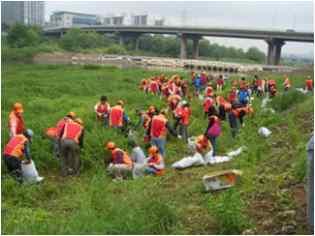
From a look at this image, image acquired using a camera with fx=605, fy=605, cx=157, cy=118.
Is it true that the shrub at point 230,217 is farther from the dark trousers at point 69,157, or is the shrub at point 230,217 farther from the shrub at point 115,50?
the shrub at point 115,50

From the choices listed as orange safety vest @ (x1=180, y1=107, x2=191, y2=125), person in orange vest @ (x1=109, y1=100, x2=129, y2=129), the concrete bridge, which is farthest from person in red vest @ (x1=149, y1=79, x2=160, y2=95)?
the concrete bridge

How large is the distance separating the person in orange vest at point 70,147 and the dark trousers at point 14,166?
132 centimetres

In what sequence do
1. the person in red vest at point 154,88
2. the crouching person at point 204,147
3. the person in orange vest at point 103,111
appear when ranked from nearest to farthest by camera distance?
1. the crouching person at point 204,147
2. the person in orange vest at point 103,111
3. the person in red vest at point 154,88

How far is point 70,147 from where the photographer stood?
12.4 metres

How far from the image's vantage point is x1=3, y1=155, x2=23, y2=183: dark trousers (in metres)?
11.2

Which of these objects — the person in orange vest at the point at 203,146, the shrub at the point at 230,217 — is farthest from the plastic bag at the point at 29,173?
the shrub at the point at 230,217

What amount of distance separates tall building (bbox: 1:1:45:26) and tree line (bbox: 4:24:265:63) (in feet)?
107

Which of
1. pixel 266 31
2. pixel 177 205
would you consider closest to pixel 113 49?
pixel 266 31

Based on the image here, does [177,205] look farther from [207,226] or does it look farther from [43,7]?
[43,7]

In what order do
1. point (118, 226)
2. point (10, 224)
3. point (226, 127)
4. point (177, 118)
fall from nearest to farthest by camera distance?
point (118, 226)
point (10, 224)
point (177, 118)
point (226, 127)

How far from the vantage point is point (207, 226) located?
841 centimetres

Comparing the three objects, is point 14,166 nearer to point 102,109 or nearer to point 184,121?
point 102,109

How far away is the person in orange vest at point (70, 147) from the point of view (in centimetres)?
1236

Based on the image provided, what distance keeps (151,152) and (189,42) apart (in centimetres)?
9293
